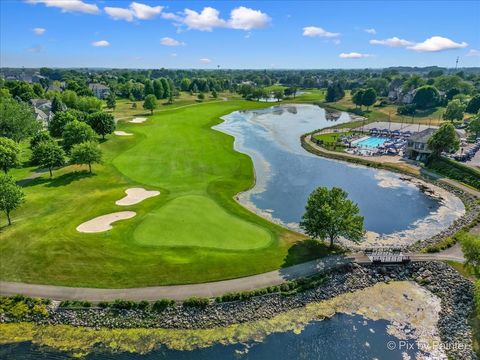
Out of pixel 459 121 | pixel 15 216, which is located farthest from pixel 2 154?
pixel 459 121

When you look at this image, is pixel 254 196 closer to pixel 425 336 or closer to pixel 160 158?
pixel 160 158

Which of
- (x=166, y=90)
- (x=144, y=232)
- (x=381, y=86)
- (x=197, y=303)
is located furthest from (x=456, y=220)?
(x=381, y=86)

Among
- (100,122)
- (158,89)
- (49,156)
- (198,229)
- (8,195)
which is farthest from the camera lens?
(158,89)

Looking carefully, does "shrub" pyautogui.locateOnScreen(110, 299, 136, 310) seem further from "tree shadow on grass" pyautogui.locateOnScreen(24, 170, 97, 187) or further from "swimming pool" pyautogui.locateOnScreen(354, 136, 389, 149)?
"swimming pool" pyautogui.locateOnScreen(354, 136, 389, 149)

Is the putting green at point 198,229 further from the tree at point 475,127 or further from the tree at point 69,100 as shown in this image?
the tree at point 69,100

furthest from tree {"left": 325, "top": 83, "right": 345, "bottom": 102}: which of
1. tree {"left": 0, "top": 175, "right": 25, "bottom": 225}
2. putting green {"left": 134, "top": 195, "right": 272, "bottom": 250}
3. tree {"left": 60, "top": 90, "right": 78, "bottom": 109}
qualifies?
tree {"left": 0, "top": 175, "right": 25, "bottom": 225}

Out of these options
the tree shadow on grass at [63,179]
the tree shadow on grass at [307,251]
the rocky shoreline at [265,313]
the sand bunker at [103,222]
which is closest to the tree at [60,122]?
the tree shadow on grass at [63,179]

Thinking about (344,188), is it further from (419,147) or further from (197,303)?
(197,303)
